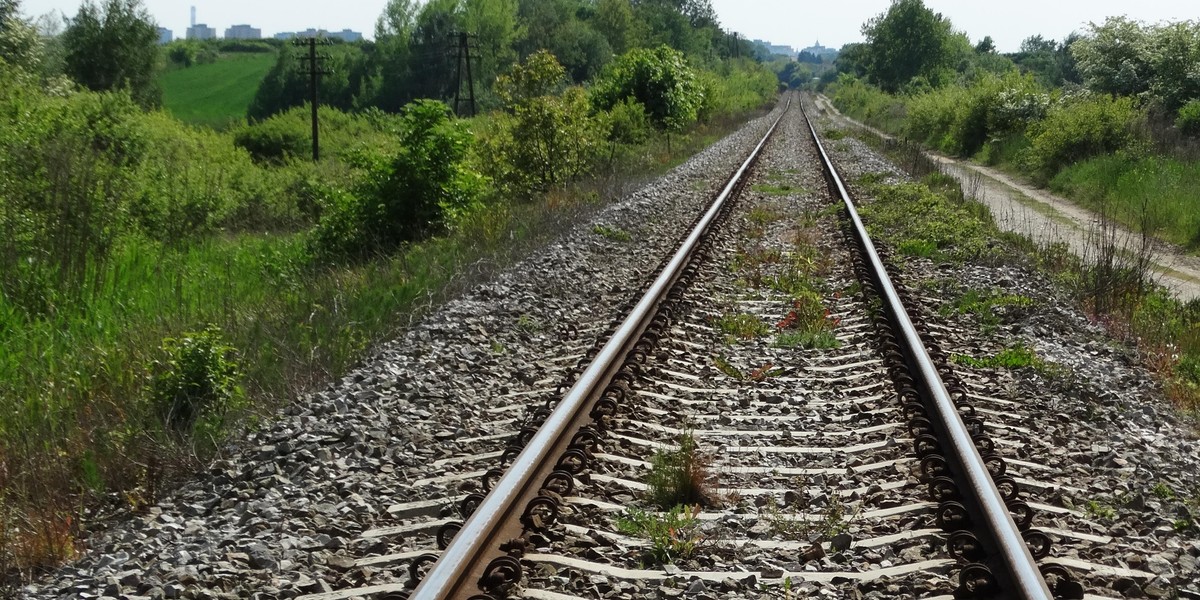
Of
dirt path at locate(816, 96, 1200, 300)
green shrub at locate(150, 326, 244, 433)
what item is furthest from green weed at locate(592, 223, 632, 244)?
green shrub at locate(150, 326, 244, 433)

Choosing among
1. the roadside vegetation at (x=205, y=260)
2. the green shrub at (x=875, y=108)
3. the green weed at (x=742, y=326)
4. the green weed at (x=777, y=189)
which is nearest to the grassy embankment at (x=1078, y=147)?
the green weed at (x=742, y=326)

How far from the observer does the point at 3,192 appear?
10.7 metres

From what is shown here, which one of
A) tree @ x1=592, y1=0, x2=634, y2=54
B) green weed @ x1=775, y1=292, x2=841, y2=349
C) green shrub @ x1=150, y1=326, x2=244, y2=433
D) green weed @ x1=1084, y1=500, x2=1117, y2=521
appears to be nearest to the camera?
green weed @ x1=1084, y1=500, x2=1117, y2=521

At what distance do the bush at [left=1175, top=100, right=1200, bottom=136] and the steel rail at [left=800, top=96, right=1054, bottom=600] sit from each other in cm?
1605

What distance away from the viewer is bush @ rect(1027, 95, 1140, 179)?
21375mm

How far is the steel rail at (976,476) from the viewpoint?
3.36 m

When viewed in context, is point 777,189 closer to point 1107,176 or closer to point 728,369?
point 1107,176

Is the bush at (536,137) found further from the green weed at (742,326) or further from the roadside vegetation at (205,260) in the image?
the green weed at (742,326)

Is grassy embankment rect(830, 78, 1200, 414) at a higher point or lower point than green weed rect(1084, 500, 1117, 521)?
higher

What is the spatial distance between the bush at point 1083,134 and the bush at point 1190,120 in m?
0.93

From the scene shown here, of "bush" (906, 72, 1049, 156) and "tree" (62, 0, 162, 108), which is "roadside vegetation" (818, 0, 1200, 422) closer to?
"bush" (906, 72, 1049, 156)

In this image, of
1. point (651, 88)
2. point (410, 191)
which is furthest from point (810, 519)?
point (651, 88)

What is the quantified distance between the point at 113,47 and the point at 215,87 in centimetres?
4872

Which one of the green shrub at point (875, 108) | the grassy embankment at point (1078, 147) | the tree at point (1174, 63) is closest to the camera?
the grassy embankment at point (1078, 147)
